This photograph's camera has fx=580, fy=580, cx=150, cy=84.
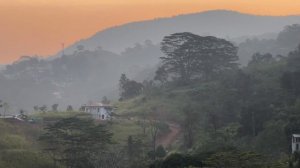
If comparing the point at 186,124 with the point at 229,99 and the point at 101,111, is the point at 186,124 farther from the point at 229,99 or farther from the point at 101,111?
the point at 101,111

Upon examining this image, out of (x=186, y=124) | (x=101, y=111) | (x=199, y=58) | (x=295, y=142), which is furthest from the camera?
(x=199, y=58)

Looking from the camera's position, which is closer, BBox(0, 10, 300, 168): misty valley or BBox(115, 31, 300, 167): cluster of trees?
BBox(0, 10, 300, 168): misty valley

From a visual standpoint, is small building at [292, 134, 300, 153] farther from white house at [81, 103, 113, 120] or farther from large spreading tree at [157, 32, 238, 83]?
large spreading tree at [157, 32, 238, 83]

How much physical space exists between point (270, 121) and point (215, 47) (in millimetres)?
38956

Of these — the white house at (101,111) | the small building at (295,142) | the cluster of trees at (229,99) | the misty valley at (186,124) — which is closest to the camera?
the misty valley at (186,124)

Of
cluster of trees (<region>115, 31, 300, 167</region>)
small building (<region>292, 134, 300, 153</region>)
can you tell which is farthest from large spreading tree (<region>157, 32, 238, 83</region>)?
small building (<region>292, 134, 300, 153</region>)

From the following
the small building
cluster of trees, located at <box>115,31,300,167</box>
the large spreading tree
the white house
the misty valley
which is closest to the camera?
the misty valley

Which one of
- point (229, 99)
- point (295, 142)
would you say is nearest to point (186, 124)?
point (229, 99)

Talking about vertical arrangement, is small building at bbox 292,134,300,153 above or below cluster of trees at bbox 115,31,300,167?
below

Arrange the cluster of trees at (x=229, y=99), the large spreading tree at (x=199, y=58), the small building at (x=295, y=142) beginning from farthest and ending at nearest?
the large spreading tree at (x=199, y=58)
the cluster of trees at (x=229, y=99)
the small building at (x=295, y=142)

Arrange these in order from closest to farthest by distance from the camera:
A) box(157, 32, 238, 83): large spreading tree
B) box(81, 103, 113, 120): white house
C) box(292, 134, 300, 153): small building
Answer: box(292, 134, 300, 153): small building, box(81, 103, 113, 120): white house, box(157, 32, 238, 83): large spreading tree

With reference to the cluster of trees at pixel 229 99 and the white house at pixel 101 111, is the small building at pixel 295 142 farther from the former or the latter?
the white house at pixel 101 111

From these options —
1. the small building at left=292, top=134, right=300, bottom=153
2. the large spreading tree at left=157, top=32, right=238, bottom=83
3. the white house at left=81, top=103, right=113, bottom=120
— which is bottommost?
the small building at left=292, top=134, right=300, bottom=153

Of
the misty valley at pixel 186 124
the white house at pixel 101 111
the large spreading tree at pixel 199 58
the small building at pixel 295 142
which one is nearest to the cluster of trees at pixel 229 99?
the large spreading tree at pixel 199 58
